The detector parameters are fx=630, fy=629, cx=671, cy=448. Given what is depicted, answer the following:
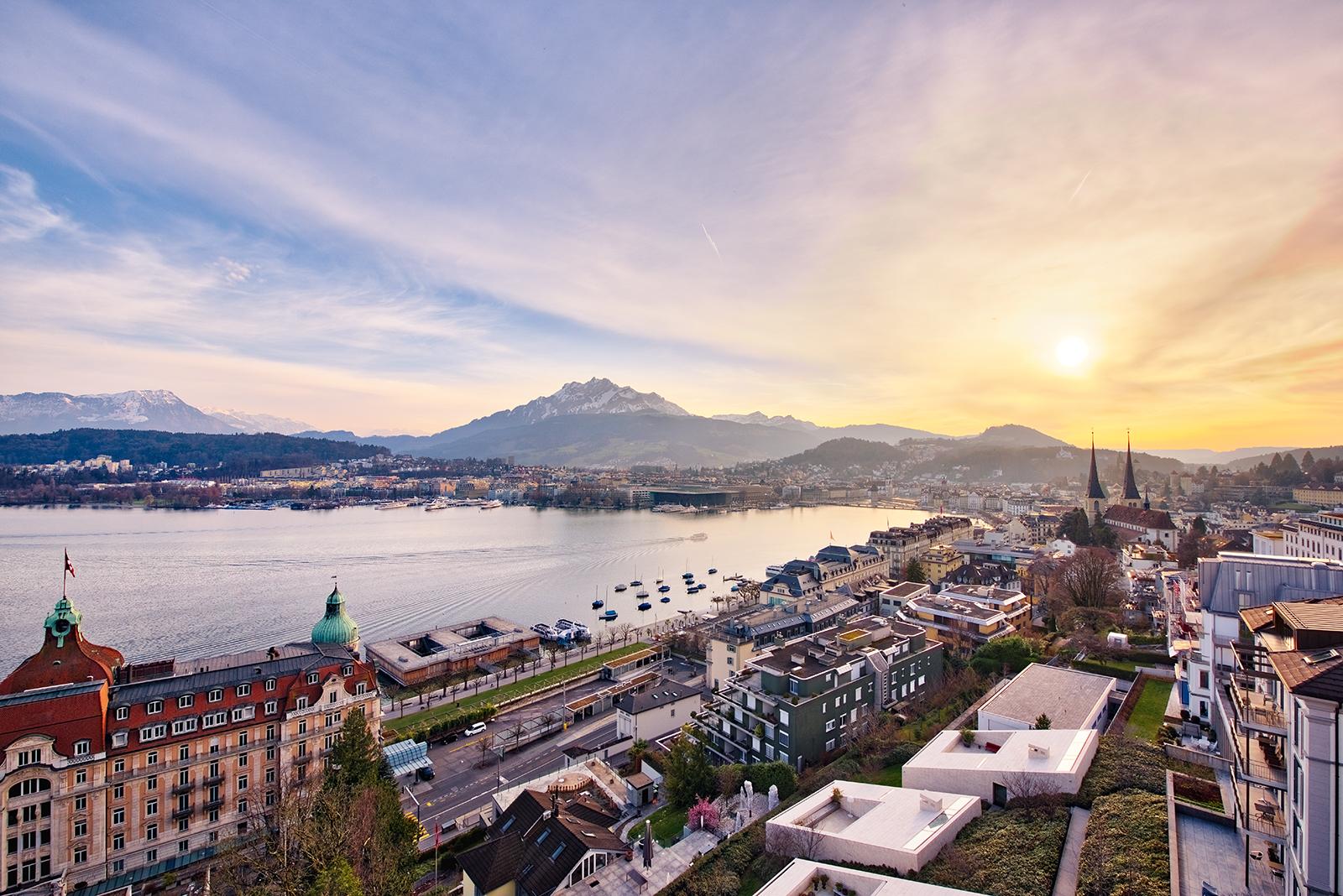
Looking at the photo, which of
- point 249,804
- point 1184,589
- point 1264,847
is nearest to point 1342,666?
point 1264,847

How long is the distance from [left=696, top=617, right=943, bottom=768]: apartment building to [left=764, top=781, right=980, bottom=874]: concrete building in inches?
81.1

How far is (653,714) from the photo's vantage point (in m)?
10.0

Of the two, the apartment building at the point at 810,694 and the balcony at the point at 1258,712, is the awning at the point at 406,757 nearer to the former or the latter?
the apartment building at the point at 810,694

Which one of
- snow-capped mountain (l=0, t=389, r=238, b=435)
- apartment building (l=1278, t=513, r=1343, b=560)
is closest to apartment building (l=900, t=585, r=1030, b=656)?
apartment building (l=1278, t=513, r=1343, b=560)

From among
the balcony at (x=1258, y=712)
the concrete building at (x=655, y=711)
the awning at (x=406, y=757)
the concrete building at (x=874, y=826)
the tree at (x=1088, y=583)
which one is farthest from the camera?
the tree at (x=1088, y=583)

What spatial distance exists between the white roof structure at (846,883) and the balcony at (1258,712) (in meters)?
2.10

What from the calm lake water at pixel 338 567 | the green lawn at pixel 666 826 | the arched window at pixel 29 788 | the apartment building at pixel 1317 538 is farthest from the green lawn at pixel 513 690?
the apartment building at pixel 1317 538

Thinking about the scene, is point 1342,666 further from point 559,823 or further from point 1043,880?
point 559,823

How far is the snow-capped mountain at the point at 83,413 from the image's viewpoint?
16275 cm

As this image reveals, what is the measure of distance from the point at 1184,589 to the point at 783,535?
90.0ft

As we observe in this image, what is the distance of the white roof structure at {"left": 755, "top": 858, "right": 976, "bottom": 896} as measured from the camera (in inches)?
169

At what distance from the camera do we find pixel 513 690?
12516 mm

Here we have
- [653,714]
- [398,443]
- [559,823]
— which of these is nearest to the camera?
[559,823]

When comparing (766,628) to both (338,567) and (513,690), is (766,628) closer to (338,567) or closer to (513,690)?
(513,690)
